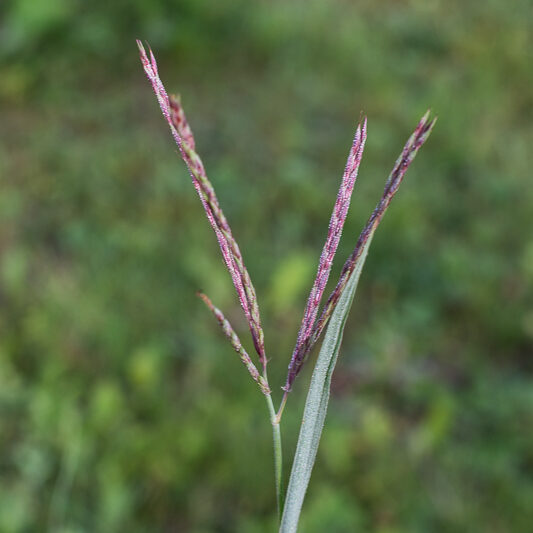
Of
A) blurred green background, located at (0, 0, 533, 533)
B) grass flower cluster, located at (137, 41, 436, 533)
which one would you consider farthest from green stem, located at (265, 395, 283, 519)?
blurred green background, located at (0, 0, 533, 533)

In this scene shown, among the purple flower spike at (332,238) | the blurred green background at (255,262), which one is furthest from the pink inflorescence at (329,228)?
the blurred green background at (255,262)

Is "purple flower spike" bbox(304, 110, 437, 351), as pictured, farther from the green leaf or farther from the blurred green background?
the blurred green background

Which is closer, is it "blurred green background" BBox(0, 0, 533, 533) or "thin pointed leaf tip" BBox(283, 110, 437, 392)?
"thin pointed leaf tip" BBox(283, 110, 437, 392)

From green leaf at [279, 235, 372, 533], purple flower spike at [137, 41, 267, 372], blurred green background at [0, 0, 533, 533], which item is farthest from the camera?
blurred green background at [0, 0, 533, 533]

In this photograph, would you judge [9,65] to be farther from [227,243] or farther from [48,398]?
[227,243]

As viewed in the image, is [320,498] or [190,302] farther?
[190,302]

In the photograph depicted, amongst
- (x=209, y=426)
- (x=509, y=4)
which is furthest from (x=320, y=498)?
(x=509, y=4)
